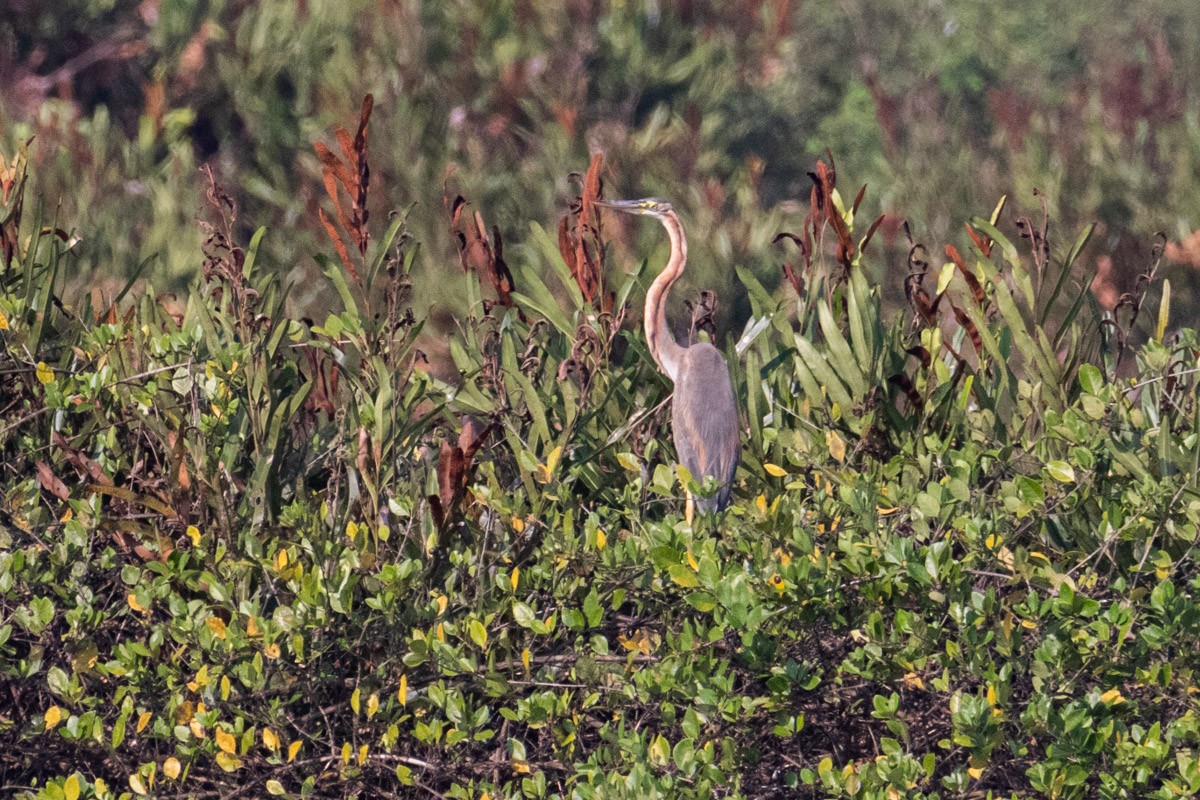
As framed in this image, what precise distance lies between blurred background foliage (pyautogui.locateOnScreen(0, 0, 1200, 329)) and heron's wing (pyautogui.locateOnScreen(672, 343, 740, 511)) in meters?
4.02

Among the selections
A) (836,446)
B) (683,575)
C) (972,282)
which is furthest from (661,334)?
(683,575)

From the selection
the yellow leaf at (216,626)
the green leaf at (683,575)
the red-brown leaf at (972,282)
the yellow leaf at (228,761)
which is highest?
the red-brown leaf at (972,282)

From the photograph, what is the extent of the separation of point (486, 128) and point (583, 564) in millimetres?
5718

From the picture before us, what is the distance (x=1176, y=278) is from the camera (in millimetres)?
6836

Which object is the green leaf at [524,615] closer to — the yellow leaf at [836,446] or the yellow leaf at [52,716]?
the yellow leaf at [836,446]

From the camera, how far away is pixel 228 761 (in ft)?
8.07

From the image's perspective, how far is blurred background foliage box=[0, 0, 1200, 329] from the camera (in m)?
7.14

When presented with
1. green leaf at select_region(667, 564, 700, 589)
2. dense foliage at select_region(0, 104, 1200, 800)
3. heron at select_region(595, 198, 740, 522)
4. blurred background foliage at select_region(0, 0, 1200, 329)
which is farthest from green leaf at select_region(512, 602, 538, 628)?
blurred background foliage at select_region(0, 0, 1200, 329)

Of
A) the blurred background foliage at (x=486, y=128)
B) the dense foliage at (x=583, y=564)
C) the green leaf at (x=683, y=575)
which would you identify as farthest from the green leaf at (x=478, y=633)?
the blurred background foliage at (x=486, y=128)

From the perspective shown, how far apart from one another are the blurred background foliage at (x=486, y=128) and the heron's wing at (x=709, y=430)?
13.2 feet

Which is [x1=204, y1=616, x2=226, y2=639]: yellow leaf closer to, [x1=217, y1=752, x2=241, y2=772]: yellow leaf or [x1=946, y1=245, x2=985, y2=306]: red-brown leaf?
[x1=217, y1=752, x2=241, y2=772]: yellow leaf

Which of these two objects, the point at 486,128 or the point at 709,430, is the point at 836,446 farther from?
the point at 486,128

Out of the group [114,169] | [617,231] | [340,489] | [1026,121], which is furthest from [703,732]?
[1026,121]

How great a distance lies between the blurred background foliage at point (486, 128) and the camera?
7137 millimetres
